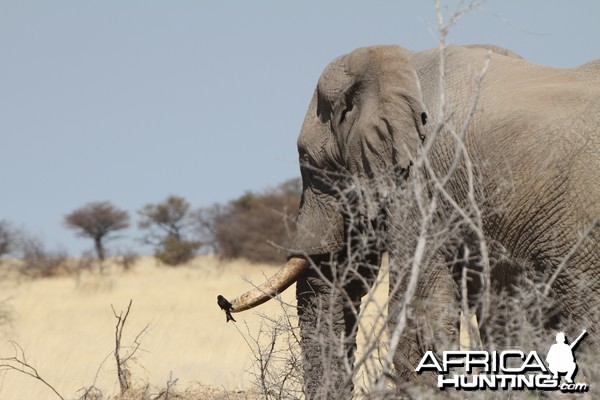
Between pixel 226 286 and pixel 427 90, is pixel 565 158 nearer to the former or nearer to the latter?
pixel 427 90

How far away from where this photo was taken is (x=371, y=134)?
6.82 metres

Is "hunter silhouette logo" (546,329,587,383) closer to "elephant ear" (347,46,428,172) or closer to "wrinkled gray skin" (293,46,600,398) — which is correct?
"wrinkled gray skin" (293,46,600,398)

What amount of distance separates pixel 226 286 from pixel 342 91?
15536mm

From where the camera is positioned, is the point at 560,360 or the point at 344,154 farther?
the point at 344,154

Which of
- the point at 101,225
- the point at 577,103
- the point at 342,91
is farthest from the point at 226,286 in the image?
the point at 101,225

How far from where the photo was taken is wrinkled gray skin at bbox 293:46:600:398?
552 cm

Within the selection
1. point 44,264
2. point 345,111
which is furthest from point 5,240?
point 345,111

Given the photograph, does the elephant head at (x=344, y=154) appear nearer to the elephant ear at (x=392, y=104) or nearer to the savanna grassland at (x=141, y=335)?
the elephant ear at (x=392, y=104)

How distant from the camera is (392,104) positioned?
6812mm
